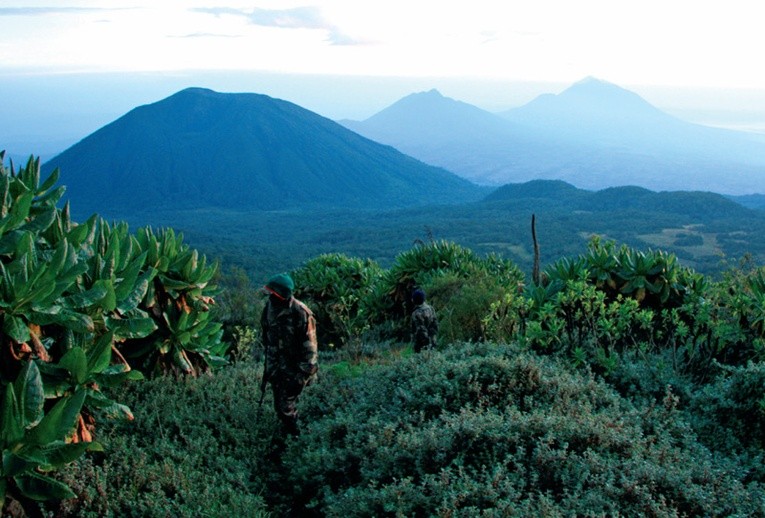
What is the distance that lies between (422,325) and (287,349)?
2943mm

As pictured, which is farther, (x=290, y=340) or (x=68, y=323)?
(x=290, y=340)

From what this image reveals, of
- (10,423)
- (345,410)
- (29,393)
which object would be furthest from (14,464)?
(345,410)

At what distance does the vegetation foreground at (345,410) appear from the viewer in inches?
168

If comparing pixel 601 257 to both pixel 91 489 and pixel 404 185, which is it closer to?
pixel 91 489

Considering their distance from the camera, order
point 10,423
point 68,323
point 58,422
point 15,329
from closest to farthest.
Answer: point 10,423, point 58,422, point 15,329, point 68,323

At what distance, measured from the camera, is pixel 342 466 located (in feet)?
16.6

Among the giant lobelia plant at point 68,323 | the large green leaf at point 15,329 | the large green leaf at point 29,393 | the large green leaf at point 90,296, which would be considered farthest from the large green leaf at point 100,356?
the large green leaf at point 29,393

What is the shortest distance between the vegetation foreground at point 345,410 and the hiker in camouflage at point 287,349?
0.30m

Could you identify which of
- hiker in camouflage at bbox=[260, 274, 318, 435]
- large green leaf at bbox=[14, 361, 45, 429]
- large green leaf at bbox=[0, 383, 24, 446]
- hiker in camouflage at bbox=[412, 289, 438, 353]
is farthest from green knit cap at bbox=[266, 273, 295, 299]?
hiker in camouflage at bbox=[412, 289, 438, 353]

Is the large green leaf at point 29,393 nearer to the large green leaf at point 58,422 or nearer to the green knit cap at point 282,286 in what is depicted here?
the large green leaf at point 58,422

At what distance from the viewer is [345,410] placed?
19.8ft

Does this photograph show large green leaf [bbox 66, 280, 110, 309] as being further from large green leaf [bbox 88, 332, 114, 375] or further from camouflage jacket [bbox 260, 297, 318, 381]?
camouflage jacket [bbox 260, 297, 318, 381]

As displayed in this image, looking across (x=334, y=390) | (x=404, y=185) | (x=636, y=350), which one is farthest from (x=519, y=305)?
(x=404, y=185)

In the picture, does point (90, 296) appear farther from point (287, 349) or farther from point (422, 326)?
point (422, 326)
